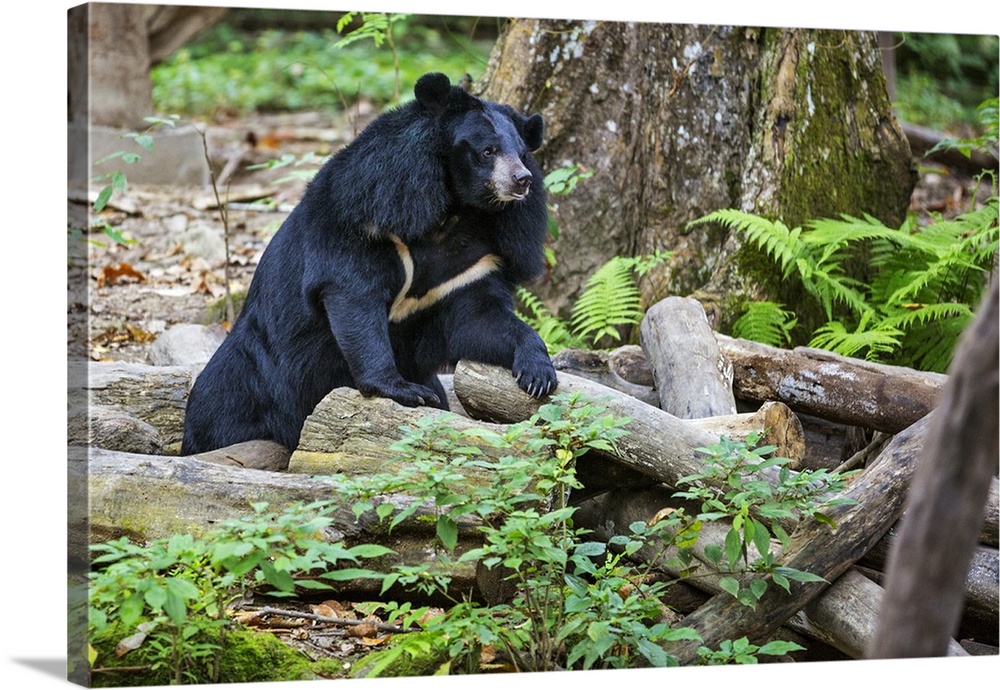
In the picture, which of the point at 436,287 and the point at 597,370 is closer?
the point at 436,287

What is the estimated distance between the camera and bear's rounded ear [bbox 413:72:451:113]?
3.84m

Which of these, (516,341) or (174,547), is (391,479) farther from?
(516,341)

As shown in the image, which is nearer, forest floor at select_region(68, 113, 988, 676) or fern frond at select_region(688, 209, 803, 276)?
fern frond at select_region(688, 209, 803, 276)

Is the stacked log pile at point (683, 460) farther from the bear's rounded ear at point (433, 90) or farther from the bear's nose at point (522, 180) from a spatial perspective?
the bear's rounded ear at point (433, 90)

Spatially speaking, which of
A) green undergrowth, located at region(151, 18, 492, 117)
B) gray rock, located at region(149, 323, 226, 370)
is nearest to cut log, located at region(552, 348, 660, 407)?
gray rock, located at region(149, 323, 226, 370)

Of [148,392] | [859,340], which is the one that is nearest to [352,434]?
[148,392]

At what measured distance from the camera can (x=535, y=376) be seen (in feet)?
12.6

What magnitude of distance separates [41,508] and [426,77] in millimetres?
1771

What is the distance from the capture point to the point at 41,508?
333 cm

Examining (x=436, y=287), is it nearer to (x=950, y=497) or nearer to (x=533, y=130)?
(x=533, y=130)

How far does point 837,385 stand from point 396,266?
1.66 meters

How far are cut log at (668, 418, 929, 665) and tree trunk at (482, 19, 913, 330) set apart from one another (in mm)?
1772

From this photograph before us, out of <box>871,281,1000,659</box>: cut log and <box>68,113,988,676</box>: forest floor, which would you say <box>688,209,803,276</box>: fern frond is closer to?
<box>68,113,988,676</box>: forest floor

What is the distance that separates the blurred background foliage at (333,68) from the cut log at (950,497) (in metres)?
7.65
